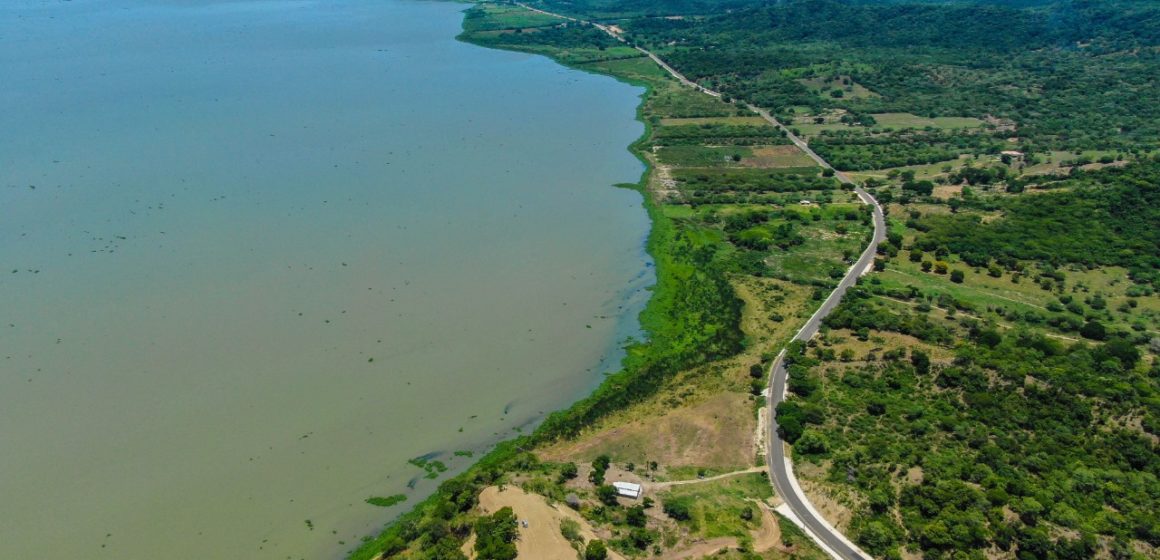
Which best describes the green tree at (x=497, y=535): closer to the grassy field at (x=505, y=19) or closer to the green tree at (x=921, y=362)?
the green tree at (x=921, y=362)

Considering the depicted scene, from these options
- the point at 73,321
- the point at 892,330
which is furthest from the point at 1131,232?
the point at 73,321

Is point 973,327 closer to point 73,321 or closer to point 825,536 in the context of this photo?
point 825,536

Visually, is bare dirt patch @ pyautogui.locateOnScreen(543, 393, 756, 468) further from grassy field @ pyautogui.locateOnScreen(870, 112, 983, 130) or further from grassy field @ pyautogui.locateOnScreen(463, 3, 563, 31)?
grassy field @ pyautogui.locateOnScreen(463, 3, 563, 31)

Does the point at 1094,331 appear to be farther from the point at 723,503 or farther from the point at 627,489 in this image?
the point at 627,489

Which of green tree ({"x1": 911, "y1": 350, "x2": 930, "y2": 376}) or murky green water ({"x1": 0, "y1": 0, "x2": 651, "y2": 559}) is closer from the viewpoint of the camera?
murky green water ({"x1": 0, "y1": 0, "x2": 651, "y2": 559})

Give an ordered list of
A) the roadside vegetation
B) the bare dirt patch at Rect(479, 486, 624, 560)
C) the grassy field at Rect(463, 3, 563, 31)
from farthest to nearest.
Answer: the grassy field at Rect(463, 3, 563, 31), the roadside vegetation, the bare dirt patch at Rect(479, 486, 624, 560)

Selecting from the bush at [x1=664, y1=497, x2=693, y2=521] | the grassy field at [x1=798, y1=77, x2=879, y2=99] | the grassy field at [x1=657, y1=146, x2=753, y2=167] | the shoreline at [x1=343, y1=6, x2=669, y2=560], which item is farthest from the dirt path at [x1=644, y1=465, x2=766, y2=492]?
the grassy field at [x1=798, y1=77, x2=879, y2=99]

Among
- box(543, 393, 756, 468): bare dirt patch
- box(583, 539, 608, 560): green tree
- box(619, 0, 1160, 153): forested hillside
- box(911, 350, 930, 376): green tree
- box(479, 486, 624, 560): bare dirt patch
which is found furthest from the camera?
box(619, 0, 1160, 153): forested hillside
